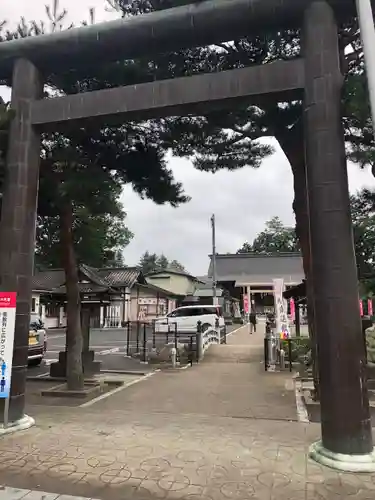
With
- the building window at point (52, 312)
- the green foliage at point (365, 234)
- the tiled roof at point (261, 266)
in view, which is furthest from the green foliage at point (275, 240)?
the green foliage at point (365, 234)

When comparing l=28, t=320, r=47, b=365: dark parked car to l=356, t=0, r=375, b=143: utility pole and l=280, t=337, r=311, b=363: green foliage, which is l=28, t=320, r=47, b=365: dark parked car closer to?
l=280, t=337, r=311, b=363: green foliage

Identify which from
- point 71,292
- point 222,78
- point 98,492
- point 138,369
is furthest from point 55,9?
point 138,369

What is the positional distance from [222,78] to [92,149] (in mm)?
3780

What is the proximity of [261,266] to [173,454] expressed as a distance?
135 feet

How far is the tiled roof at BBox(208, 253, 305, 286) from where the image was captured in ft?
142

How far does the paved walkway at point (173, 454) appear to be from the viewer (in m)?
3.98

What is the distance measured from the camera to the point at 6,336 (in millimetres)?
5727

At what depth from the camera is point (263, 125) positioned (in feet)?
26.6

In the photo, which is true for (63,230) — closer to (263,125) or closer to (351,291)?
(263,125)

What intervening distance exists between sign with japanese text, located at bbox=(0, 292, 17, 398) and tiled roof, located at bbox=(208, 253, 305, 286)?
36569 mm

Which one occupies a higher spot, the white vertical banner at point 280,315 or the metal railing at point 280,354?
the white vertical banner at point 280,315

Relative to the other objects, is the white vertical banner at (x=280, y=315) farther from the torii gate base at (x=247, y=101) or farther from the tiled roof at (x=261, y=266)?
the tiled roof at (x=261, y=266)

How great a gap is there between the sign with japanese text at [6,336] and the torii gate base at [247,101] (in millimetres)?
339

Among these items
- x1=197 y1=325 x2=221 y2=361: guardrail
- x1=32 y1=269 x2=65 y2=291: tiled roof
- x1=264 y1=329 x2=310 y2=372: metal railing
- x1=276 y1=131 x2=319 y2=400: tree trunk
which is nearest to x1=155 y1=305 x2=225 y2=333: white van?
x1=197 y1=325 x2=221 y2=361: guardrail
